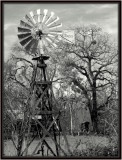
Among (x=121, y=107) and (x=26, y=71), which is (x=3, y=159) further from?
(x=26, y=71)

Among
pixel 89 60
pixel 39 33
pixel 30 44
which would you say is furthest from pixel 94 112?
pixel 39 33

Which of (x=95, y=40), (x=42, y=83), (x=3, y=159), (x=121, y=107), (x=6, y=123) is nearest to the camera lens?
(x=3, y=159)

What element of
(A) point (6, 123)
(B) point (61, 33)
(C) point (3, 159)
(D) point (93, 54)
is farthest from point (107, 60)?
(C) point (3, 159)

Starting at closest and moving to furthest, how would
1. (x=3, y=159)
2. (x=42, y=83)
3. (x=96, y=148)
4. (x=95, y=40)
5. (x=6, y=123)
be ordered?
(x=3, y=159) → (x=42, y=83) → (x=96, y=148) → (x=6, y=123) → (x=95, y=40)

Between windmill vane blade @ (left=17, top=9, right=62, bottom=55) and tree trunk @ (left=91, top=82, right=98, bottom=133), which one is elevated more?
windmill vane blade @ (left=17, top=9, right=62, bottom=55)

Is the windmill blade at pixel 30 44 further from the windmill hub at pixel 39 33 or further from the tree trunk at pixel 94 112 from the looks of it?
the tree trunk at pixel 94 112

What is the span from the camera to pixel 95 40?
27.7m

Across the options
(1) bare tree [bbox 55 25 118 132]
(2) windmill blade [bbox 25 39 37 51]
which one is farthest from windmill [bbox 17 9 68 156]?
(1) bare tree [bbox 55 25 118 132]

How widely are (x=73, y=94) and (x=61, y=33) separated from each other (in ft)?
61.3

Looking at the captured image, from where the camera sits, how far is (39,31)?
10.6 metres

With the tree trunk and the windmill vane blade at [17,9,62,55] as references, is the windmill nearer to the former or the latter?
the windmill vane blade at [17,9,62,55]

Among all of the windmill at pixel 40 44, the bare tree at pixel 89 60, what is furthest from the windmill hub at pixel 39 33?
the bare tree at pixel 89 60

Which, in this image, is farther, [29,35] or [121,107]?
[29,35]

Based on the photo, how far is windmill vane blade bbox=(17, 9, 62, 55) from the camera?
10.6m
